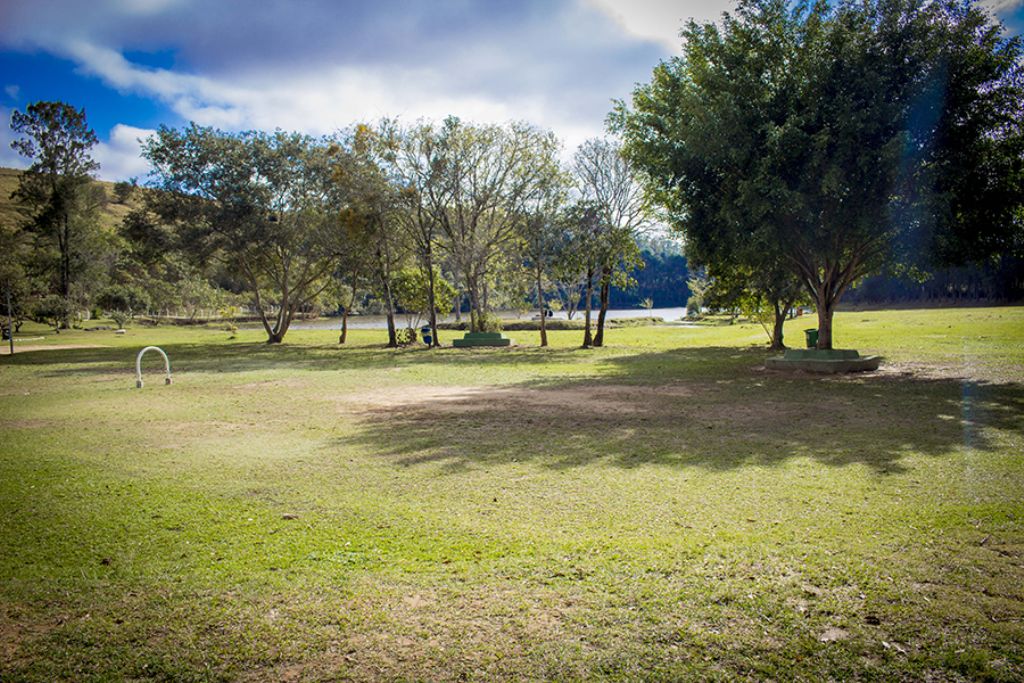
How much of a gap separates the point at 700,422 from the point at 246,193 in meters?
30.7

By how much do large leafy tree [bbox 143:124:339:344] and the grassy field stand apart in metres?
23.6

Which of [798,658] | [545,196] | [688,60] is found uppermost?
[688,60]

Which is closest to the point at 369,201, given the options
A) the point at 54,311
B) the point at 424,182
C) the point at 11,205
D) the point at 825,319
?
the point at 424,182

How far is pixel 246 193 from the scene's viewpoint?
32562mm

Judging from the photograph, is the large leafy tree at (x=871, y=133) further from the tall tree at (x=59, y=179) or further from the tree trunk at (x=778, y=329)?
the tall tree at (x=59, y=179)

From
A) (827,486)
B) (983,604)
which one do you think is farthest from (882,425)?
(983,604)

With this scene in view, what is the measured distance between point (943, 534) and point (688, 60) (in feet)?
61.2

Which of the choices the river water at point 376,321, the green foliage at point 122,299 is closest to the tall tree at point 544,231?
the river water at point 376,321

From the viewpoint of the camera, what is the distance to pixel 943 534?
4.82 m

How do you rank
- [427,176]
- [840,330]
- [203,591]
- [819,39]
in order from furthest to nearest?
[840,330] → [427,176] → [819,39] → [203,591]

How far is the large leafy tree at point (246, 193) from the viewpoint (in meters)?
32.2

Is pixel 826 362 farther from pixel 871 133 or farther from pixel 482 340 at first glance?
pixel 482 340

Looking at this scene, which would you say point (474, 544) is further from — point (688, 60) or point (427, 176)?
point (427, 176)

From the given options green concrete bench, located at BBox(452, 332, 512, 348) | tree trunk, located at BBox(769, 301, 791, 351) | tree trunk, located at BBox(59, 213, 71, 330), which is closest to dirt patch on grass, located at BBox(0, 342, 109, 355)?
tree trunk, located at BBox(59, 213, 71, 330)
